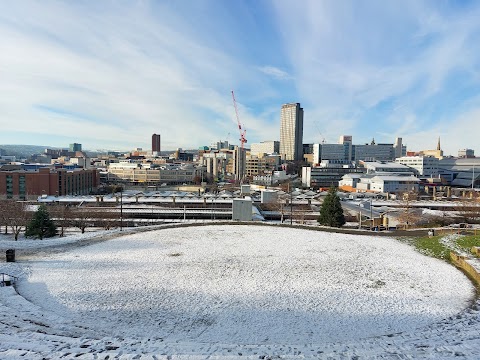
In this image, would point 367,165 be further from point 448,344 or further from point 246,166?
point 448,344

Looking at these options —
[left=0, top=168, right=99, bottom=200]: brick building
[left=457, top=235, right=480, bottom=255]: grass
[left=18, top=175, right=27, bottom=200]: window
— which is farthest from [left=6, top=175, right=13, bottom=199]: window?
[left=457, top=235, right=480, bottom=255]: grass

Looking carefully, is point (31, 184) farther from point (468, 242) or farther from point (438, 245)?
point (468, 242)

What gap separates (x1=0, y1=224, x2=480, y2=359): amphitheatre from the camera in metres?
8.75

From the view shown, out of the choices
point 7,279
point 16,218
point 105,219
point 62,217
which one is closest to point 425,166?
point 105,219

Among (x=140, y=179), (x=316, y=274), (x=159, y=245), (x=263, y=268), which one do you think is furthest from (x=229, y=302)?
(x=140, y=179)

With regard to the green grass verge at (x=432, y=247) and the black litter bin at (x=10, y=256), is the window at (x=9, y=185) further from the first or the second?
the green grass verge at (x=432, y=247)

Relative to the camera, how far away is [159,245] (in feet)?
67.7

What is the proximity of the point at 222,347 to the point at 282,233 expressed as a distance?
1672cm

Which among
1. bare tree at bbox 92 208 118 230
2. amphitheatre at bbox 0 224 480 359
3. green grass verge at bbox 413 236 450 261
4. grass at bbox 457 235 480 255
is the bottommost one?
bare tree at bbox 92 208 118 230

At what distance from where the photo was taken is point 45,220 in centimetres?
2455

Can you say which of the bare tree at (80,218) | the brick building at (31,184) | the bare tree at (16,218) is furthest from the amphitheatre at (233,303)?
the brick building at (31,184)

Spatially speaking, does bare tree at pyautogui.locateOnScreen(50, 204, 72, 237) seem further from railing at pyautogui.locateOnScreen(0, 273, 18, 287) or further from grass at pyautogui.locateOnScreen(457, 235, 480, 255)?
grass at pyautogui.locateOnScreen(457, 235, 480, 255)

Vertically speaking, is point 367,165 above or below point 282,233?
above

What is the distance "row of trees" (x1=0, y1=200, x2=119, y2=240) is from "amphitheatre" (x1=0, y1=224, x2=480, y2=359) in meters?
3.96
